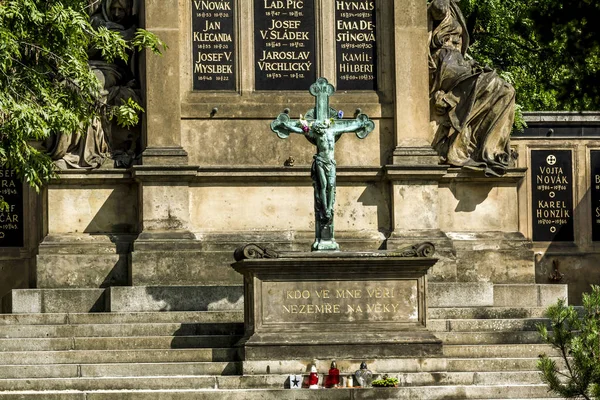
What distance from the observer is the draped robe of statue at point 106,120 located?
2814 cm

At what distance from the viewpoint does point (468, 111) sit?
94.1ft

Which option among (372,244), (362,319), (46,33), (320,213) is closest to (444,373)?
(362,319)

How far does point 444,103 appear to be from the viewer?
2889 cm

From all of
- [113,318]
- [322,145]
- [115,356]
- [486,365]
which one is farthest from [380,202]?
[115,356]

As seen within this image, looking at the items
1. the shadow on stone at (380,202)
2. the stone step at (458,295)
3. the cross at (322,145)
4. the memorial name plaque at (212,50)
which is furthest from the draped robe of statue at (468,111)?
the cross at (322,145)

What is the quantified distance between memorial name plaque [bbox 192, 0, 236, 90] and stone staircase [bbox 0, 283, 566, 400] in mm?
4063

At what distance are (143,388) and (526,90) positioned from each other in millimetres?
20180

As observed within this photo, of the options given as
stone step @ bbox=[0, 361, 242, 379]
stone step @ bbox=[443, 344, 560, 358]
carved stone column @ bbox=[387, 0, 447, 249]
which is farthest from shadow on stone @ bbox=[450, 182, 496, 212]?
stone step @ bbox=[0, 361, 242, 379]

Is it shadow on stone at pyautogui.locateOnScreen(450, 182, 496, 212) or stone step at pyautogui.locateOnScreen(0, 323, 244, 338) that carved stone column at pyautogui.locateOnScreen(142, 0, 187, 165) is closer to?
stone step at pyautogui.locateOnScreen(0, 323, 244, 338)

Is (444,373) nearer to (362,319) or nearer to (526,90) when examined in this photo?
(362,319)

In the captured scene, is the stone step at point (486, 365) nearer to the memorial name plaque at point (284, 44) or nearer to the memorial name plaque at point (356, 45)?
the memorial name plaque at point (356, 45)

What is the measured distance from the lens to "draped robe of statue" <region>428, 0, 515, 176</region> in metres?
28.7

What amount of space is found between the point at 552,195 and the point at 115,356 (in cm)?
1064

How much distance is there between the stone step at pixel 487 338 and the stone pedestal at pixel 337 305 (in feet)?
3.04
